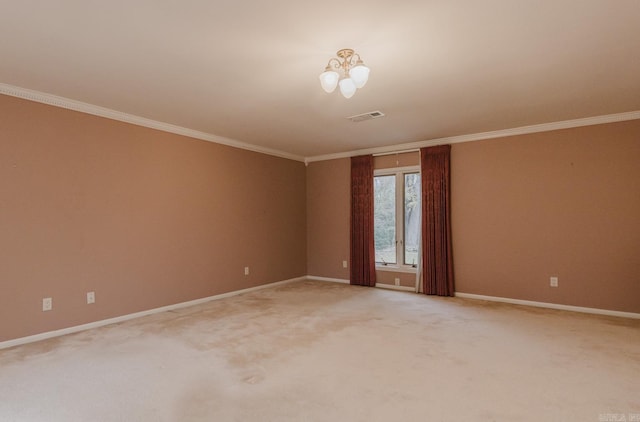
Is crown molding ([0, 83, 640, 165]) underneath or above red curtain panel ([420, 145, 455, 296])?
above

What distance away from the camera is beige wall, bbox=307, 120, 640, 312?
4.23 metres

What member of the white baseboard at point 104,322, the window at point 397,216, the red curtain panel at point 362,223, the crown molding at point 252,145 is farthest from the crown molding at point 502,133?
the white baseboard at point 104,322

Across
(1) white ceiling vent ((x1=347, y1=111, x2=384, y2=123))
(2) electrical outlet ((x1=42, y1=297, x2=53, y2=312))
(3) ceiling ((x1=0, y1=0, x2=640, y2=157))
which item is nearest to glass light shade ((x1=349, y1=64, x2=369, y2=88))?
(3) ceiling ((x1=0, y1=0, x2=640, y2=157))

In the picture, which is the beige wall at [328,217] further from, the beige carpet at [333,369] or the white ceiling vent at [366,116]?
the beige carpet at [333,369]

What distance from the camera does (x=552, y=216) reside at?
183 inches

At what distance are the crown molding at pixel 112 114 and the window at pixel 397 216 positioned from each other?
2.34 m

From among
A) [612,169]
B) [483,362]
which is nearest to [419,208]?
[612,169]

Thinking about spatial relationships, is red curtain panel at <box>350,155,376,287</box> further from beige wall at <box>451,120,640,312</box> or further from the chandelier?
the chandelier

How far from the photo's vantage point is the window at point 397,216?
229 inches

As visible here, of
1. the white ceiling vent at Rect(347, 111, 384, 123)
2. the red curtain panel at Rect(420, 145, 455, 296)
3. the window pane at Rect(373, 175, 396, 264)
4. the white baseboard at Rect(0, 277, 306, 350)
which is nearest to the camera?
the white baseboard at Rect(0, 277, 306, 350)

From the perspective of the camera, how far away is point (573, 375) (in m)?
2.59

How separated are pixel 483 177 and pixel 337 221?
269 centimetres

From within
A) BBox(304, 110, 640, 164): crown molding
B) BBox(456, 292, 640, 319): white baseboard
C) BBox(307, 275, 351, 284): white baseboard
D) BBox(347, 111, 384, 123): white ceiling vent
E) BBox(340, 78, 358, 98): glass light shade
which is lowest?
BBox(456, 292, 640, 319): white baseboard

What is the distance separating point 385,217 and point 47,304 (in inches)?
192
